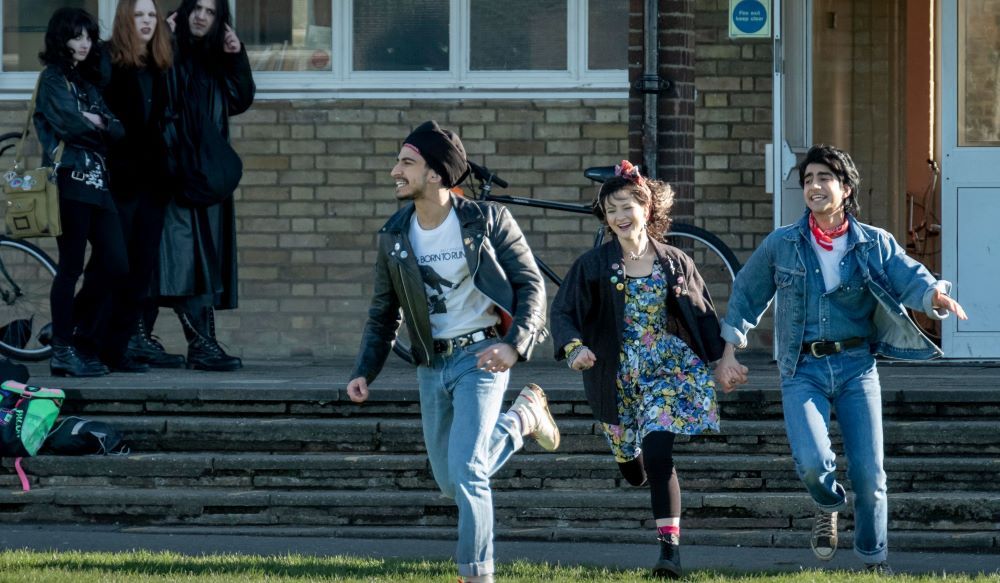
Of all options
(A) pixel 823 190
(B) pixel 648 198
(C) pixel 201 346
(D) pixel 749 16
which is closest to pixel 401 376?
(C) pixel 201 346

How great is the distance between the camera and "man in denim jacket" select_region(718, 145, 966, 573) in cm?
626

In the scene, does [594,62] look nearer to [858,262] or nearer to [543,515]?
[543,515]

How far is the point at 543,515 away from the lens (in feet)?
24.9

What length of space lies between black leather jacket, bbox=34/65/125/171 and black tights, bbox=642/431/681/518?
12.9 ft

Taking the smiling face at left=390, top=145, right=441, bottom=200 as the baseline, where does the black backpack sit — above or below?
below

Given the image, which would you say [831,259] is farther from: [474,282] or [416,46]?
[416,46]

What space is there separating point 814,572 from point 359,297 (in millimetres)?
5279

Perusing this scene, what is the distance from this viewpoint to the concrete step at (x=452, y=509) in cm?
738

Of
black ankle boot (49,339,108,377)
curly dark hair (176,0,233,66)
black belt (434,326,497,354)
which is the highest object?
curly dark hair (176,0,233,66)

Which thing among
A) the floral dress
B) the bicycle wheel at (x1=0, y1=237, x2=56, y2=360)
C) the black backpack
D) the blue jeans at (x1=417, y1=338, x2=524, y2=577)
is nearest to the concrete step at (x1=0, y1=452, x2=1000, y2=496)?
the black backpack

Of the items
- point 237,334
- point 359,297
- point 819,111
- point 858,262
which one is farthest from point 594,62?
point 858,262

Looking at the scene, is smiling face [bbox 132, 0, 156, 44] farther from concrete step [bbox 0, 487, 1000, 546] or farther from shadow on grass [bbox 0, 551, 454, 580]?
shadow on grass [bbox 0, 551, 454, 580]

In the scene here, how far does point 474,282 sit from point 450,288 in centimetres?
10

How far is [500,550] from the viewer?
23.4 ft
